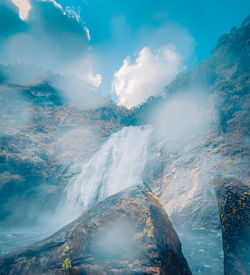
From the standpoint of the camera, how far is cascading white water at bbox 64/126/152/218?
66.2 ft

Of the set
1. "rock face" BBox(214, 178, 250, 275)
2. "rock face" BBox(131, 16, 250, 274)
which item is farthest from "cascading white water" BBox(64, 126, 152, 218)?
"rock face" BBox(214, 178, 250, 275)

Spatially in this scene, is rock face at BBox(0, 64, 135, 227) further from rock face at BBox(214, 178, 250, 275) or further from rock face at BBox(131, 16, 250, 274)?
rock face at BBox(214, 178, 250, 275)

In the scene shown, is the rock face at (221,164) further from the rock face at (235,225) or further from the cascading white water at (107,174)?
the cascading white water at (107,174)

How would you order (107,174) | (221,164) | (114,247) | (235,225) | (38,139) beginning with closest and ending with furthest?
(114,247), (235,225), (221,164), (107,174), (38,139)

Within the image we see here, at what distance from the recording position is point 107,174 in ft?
73.8

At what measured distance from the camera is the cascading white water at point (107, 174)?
66.2ft

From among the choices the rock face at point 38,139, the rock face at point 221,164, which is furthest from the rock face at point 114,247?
the rock face at point 38,139

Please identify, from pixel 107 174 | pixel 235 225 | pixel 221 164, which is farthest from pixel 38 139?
pixel 235 225

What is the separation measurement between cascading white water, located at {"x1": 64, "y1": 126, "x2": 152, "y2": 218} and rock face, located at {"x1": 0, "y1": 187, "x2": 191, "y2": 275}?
1561cm

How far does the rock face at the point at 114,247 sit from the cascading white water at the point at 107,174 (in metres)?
15.6

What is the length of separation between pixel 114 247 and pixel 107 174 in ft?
64.5

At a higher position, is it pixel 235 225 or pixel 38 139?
pixel 38 139

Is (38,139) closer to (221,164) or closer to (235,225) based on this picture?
(221,164)

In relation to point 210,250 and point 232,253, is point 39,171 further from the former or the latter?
point 232,253
